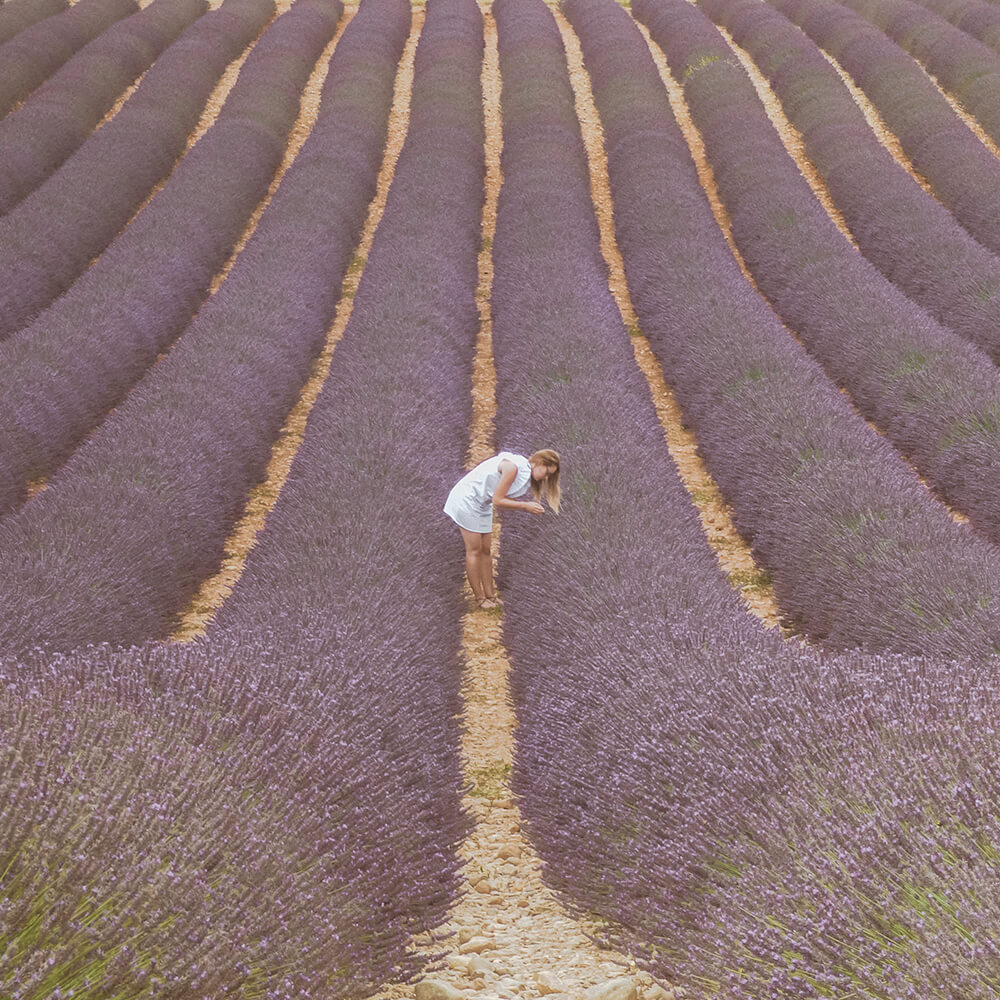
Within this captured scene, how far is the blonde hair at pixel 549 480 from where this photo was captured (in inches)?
175

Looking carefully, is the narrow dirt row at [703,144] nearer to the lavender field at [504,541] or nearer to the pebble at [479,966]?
the lavender field at [504,541]

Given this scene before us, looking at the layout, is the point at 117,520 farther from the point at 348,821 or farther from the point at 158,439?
the point at 348,821

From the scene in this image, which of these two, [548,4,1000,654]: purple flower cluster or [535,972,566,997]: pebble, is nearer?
[535,972,566,997]: pebble

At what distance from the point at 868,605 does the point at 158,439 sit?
328 centimetres

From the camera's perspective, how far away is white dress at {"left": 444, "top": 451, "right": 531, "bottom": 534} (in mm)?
4539

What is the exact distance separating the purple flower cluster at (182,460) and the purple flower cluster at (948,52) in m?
7.23

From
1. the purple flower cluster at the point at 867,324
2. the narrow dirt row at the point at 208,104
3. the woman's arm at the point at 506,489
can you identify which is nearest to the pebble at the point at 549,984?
the woman's arm at the point at 506,489

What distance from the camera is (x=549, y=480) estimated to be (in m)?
4.54

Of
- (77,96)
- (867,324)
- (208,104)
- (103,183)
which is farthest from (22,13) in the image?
(867,324)

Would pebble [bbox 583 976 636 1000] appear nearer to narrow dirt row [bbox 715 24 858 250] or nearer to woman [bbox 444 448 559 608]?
woman [bbox 444 448 559 608]

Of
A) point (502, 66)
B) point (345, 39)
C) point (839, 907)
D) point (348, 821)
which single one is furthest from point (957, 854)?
point (345, 39)

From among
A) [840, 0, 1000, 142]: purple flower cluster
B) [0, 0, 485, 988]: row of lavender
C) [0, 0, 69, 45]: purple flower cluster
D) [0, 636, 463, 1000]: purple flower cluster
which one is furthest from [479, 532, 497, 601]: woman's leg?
[0, 0, 69, 45]: purple flower cluster

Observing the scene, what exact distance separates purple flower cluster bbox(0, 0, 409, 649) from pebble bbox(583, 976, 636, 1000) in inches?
86.4

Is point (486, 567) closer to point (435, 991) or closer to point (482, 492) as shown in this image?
point (482, 492)
